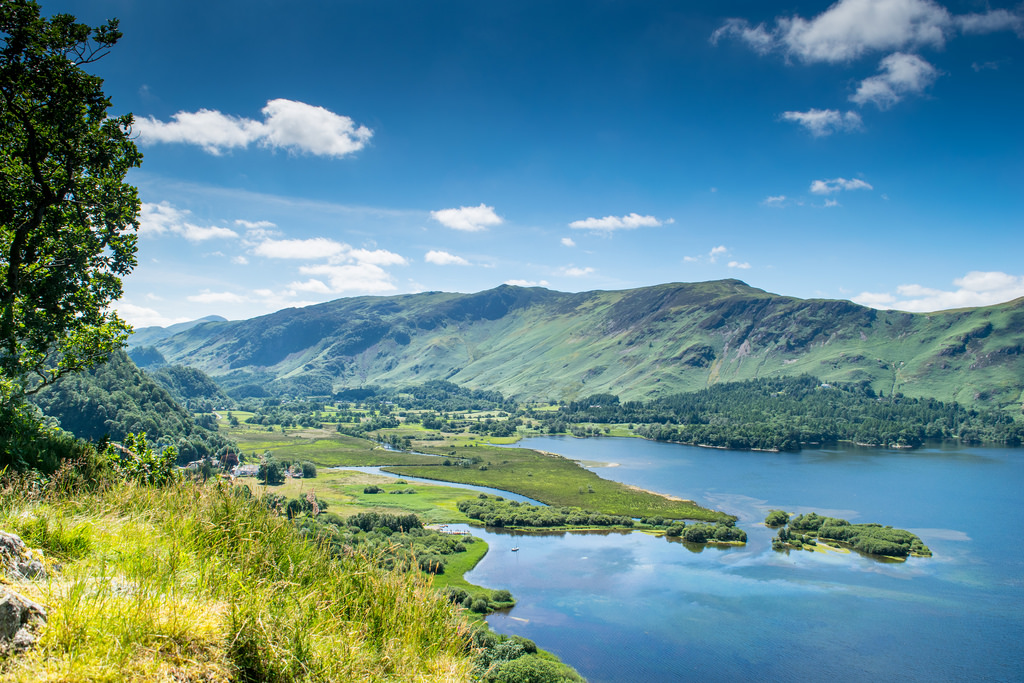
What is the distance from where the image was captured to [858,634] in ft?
151

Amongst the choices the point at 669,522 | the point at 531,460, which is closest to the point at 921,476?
the point at 669,522

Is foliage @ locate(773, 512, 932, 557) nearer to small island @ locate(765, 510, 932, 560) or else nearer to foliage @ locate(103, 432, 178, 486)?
small island @ locate(765, 510, 932, 560)

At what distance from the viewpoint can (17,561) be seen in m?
5.50

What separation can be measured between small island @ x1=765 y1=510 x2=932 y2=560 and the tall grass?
73239mm

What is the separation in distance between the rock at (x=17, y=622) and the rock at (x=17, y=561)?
0.85 metres

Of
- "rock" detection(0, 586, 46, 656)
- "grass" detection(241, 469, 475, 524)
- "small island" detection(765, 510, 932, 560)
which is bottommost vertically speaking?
"grass" detection(241, 469, 475, 524)

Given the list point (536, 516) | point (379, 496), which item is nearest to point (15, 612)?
point (536, 516)

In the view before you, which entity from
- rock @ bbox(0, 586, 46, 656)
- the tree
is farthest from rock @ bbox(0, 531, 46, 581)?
the tree

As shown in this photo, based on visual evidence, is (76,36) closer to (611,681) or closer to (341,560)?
(341,560)

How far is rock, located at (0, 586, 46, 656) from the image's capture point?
4.30 meters

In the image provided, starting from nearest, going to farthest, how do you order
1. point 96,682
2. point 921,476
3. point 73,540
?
point 96,682 < point 73,540 < point 921,476

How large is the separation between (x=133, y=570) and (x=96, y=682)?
1.93 m

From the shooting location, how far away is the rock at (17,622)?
430 cm

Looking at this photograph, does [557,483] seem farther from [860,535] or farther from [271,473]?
[271,473]
